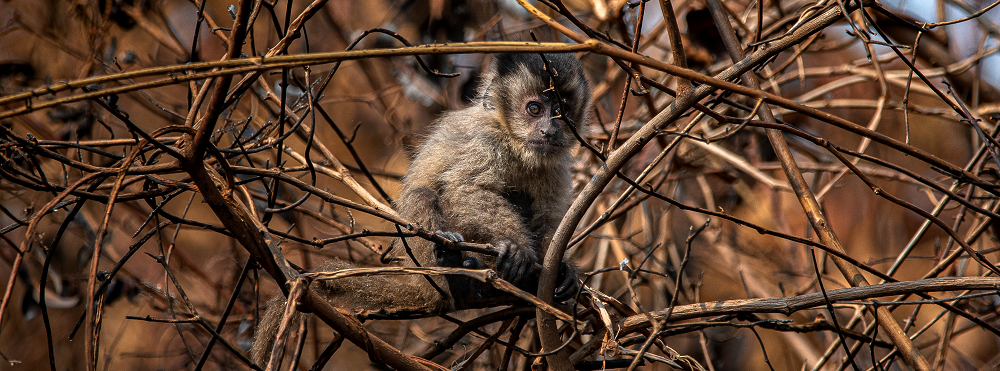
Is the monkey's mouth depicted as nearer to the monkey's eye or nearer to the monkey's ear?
the monkey's eye

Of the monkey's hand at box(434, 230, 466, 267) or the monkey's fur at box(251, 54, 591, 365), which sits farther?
the monkey's fur at box(251, 54, 591, 365)

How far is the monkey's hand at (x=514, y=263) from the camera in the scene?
3.12 m

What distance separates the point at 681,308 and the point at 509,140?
1.74 meters

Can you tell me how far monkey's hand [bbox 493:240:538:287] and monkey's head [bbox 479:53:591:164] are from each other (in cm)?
85

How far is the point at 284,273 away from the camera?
2.09 metres

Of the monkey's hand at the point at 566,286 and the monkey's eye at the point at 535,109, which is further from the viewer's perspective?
the monkey's eye at the point at 535,109

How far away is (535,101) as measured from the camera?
4.06 metres

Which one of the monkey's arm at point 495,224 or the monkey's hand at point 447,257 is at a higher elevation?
the monkey's arm at point 495,224

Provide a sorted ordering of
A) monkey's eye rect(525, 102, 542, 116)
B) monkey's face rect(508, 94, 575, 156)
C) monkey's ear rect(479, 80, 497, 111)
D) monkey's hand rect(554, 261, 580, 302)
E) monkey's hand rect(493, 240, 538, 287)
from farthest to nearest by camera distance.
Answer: monkey's ear rect(479, 80, 497, 111) < monkey's eye rect(525, 102, 542, 116) < monkey's face rect(508, 94, 575, 156) < monkey's hand rect(554, 261, 580, 302) < monkey's hand rect(493, 240, 538, 287)

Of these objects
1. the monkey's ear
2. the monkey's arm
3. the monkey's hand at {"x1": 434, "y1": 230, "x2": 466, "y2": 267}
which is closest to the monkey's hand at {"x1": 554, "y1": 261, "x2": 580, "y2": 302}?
the monkey's arm

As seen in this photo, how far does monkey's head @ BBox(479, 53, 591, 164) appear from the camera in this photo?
3.90 meters

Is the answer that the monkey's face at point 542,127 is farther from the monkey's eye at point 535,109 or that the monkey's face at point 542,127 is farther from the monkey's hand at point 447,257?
the monkey's hand at point 447,257

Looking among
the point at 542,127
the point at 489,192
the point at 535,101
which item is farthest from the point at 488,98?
the point at 489,192

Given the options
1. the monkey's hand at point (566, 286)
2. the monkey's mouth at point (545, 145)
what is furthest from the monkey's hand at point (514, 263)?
the monkey's mouth at point (545, 145)
